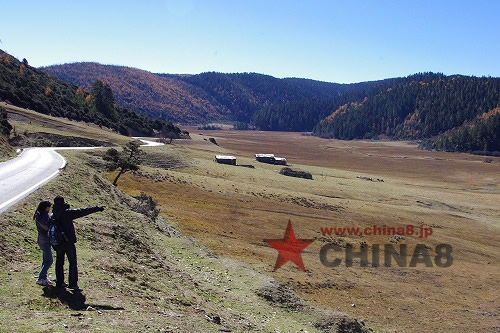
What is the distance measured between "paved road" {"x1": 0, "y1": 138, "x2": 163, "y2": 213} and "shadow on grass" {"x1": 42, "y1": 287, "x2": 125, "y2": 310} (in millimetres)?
6407

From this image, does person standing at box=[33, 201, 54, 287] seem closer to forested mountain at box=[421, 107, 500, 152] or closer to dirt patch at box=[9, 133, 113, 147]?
dirt patch at box=[9, 133, 113, 147]

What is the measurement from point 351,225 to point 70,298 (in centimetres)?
3277

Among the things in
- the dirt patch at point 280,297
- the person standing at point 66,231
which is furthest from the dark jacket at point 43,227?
Answer: the dirt patch at point 280,297

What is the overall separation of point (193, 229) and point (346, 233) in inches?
551

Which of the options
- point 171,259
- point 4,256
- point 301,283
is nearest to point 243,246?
point 301,283

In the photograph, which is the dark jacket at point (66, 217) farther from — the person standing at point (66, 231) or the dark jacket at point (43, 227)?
the dark jacket at point (43, 227)

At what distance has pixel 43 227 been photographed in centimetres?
1112

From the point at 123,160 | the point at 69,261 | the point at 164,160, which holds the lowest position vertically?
the point at 164,160

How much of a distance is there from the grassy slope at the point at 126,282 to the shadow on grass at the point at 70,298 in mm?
25

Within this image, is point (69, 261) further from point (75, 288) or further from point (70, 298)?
point (70, 298)

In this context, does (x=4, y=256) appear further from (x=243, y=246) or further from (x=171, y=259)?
(x=243, y=246)

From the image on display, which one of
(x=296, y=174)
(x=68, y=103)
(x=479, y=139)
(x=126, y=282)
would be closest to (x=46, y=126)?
(x=68, y=103)

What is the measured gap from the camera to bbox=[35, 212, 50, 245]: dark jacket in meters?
11.1

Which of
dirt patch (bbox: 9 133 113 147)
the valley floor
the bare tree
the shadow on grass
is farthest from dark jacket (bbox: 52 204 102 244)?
dirt patch (bbox: 9 133 113 147)
